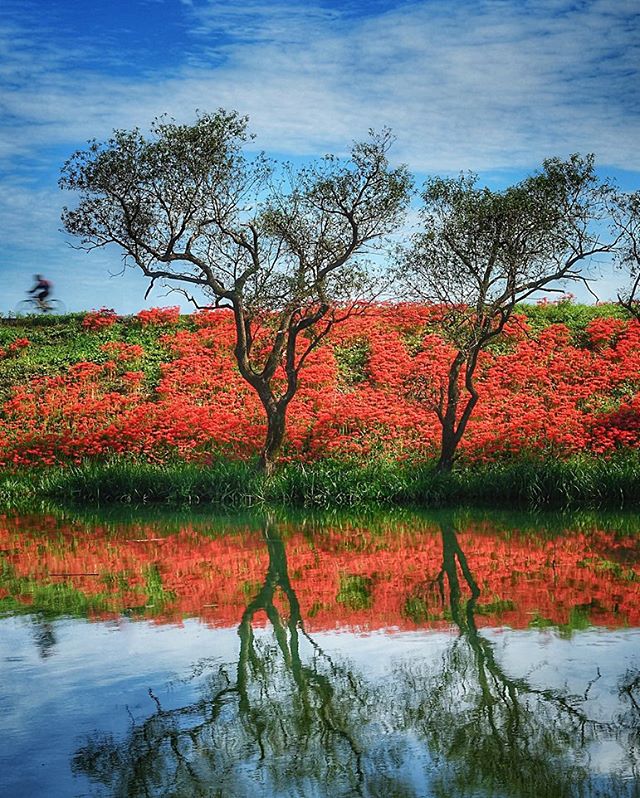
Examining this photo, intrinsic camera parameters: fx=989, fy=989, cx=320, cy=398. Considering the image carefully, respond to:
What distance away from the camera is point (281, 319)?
22547mm

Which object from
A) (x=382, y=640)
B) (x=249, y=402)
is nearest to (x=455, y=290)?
(x=249, y=402)

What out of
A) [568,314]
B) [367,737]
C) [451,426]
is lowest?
[367,737]

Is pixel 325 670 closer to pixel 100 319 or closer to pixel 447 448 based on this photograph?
pixel 447 448

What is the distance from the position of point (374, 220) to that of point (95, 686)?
15461 mm

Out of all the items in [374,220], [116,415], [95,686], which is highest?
[374,220]

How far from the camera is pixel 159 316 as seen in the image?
35.8 m

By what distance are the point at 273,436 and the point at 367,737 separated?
635 inches

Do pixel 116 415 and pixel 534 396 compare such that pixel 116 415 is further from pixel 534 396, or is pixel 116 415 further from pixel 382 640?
pixel 382 640

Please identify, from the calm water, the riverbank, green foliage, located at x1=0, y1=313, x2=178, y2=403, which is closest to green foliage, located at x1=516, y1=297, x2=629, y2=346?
the riverbank

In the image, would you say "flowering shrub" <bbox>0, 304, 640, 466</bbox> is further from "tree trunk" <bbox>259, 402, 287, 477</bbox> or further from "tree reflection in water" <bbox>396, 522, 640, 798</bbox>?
"tree reflection in water" <bbox>396, 522, 640, 798</bbox>

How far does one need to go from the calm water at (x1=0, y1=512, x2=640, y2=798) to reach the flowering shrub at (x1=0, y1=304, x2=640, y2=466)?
886 cm

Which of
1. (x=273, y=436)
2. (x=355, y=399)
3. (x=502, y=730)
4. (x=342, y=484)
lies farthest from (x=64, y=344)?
(x=502, y=730)

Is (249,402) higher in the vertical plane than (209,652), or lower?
higher

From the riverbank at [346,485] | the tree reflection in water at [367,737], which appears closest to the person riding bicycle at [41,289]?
the riverbank at [346,485]
